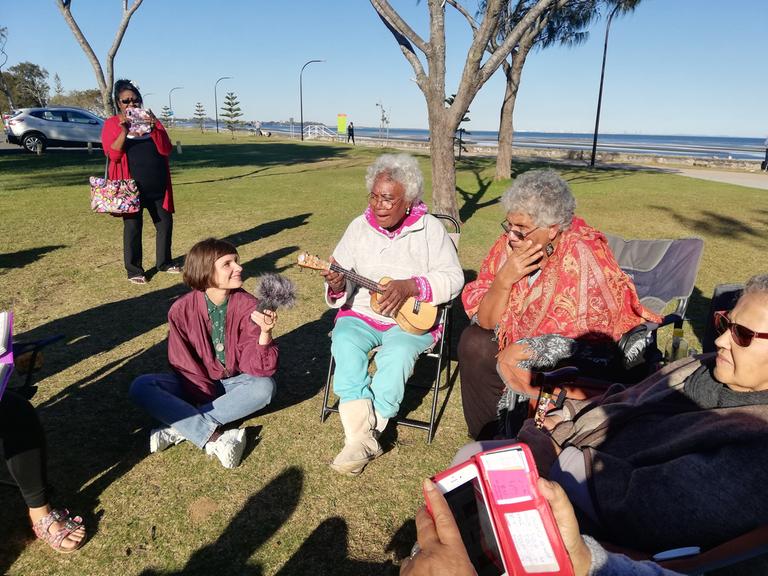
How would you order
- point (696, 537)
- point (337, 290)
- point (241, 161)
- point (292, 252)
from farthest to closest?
point (241, 161)
point (292, 252)
point (337, 290)
point (696, 537)

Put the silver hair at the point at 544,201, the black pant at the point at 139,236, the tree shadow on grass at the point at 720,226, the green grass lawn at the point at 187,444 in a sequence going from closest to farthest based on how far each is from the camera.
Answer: the green grass lawn at the point at 187,444, the silver hair at the point at 544,201, the black pant at the point at 139,236, the tree shadow on grass at the point at 720,226

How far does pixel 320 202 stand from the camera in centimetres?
1209

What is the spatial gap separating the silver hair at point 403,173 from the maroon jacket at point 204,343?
1.18 m

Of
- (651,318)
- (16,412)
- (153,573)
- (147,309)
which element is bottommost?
(153,573)

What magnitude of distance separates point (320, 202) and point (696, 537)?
37.1 feet

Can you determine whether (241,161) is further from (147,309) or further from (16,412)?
(16,412)

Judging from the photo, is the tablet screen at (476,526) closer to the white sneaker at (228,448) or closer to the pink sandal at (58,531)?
the white sneaker at (228,448)

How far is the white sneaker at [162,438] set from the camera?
9.41ft

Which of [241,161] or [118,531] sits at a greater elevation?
[241,161]

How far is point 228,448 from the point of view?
2777mm

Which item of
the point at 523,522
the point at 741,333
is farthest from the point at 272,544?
the point at 741,333

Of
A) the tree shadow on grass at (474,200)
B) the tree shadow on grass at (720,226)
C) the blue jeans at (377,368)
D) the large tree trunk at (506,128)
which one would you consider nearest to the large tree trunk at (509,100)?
the large tree trunk at (506,128)

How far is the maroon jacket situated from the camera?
295 cm

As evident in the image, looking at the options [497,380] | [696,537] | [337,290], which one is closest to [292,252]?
[337,290]
